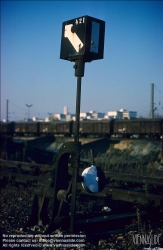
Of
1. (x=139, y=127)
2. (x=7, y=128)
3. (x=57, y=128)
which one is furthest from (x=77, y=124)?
(x=7, y=128)

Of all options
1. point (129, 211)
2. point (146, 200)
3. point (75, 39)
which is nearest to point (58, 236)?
point (129, 211)

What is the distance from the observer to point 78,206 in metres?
5.73

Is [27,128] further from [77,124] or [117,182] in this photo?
[77,124]

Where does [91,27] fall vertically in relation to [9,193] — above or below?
above

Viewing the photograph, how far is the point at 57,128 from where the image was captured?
32812 millimetres

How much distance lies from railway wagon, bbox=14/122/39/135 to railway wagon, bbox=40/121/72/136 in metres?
0.98

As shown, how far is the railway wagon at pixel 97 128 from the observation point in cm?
2864

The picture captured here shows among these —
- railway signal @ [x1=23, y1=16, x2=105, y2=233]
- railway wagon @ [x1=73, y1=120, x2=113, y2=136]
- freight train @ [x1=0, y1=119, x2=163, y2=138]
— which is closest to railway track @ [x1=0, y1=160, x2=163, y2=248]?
railway signal @ [x1=23, y1=16, x2=105, y2=233]

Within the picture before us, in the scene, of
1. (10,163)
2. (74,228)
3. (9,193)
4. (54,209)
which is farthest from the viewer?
(10,163)

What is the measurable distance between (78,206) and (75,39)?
333 centimetres

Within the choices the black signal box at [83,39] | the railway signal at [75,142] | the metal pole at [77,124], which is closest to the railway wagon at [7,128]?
the railway signal at [75,142]

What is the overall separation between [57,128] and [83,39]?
95.7 ft

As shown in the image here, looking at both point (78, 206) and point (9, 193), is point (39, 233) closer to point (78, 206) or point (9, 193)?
point (78, 206)

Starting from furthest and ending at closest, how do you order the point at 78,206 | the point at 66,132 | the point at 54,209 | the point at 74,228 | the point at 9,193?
the point at 66,132 → the point at 9,193 → the point at 78,206 → the point at 54,209 → the point at 74,228
